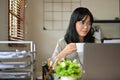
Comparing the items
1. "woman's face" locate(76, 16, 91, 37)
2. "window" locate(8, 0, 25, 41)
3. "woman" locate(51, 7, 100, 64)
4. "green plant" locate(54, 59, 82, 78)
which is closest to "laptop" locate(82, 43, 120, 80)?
"green plant" locate(54, 59, 82, 78)

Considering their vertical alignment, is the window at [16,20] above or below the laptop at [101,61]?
above

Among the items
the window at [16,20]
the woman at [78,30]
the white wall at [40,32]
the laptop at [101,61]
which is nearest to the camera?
the laptop at [101,61]

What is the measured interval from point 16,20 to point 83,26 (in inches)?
104

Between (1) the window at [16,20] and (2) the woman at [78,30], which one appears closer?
(2) the woman at [78,30]

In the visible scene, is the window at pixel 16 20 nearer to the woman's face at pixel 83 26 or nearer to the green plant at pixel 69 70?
the woman's face at pixel 83 26

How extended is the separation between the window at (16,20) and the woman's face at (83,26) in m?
2.00

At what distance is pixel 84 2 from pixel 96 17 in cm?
41

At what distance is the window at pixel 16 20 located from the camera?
3.75m

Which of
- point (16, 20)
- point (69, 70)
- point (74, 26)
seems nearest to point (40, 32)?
point (16, 20)

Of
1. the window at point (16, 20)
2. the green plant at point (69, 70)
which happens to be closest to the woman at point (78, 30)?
the green plant at point (69, 70)

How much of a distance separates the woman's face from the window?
200 centimetres

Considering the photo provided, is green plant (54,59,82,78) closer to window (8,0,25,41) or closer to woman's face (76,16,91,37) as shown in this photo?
woman's face (76,16,91,37)

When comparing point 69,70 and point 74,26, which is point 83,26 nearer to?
point 74,26

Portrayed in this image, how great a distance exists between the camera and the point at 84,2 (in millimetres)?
5461
